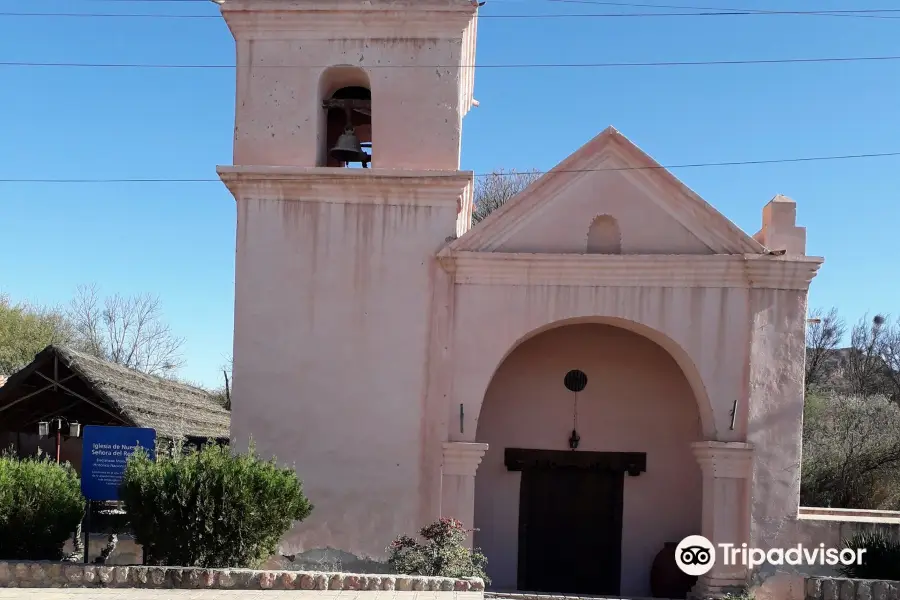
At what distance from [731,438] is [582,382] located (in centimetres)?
277

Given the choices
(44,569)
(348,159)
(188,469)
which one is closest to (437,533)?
(188,469)

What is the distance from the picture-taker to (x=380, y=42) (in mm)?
12664

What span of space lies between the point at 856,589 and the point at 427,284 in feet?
21.4

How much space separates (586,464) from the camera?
1373 centimetres

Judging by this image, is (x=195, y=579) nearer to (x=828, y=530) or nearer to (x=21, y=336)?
(x=828, y=530)

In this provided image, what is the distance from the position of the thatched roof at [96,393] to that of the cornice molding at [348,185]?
5.05 metres

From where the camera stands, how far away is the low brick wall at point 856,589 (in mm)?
9966

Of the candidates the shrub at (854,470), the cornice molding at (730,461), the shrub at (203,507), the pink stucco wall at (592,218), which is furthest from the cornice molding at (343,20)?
the shrub at (854,470)

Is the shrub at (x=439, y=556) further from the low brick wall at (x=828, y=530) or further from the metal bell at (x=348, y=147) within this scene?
the metal bell at (x=348, y=147)

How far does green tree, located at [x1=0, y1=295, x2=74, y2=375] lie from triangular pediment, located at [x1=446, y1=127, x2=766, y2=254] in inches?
1151

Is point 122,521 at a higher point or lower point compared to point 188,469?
lower

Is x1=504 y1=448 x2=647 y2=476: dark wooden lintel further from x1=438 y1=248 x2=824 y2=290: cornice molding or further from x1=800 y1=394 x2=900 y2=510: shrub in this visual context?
x1=800 y1=394 x2=900 y2=510: shrub

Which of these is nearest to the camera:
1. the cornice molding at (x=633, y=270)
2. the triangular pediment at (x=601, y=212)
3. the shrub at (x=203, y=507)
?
the shrub at (x=203, y=507)

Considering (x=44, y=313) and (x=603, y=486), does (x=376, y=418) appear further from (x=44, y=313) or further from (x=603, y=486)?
(x=44, y=313)
